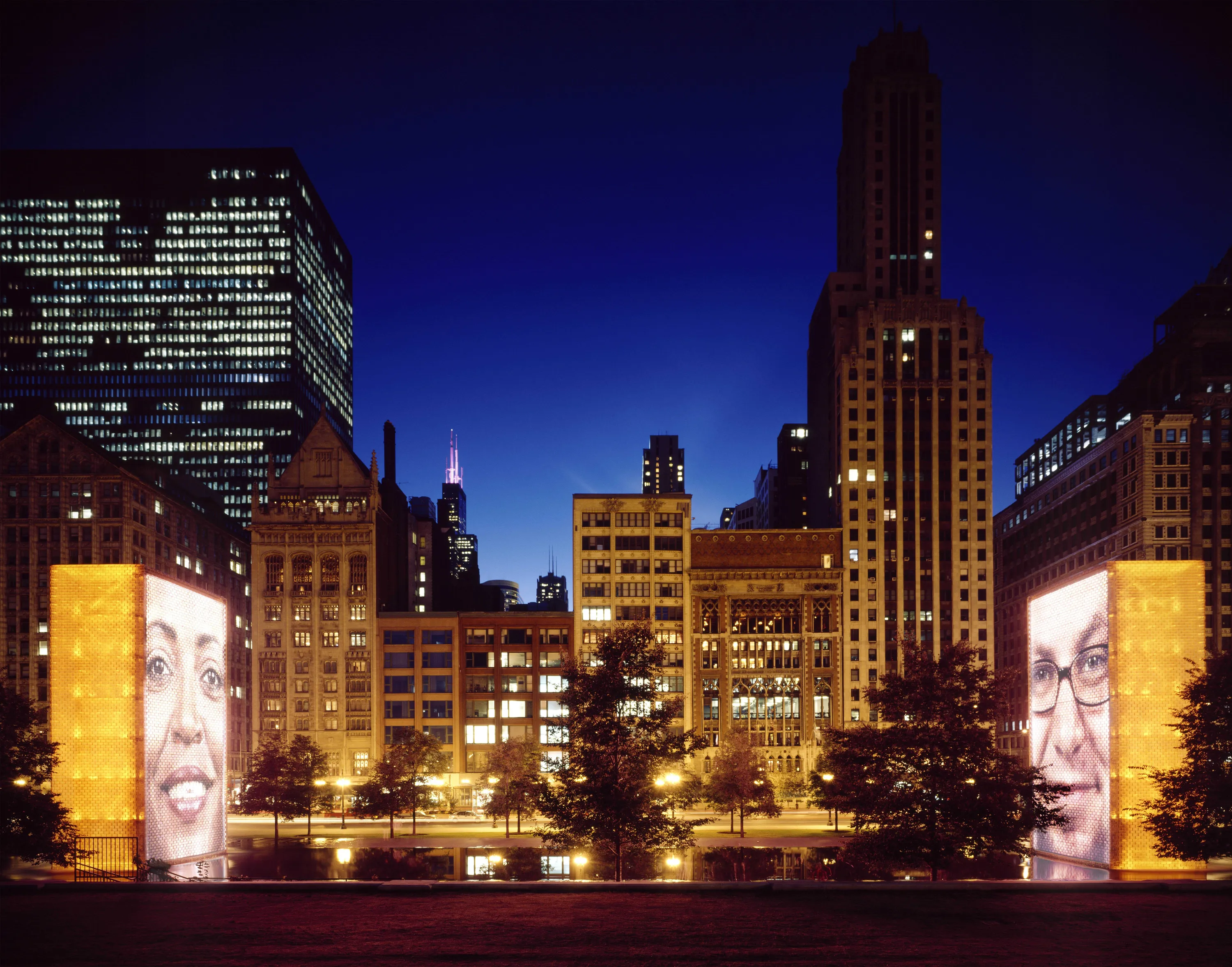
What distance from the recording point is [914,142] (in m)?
164

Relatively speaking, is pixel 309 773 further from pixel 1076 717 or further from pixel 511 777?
pixel 1076 717

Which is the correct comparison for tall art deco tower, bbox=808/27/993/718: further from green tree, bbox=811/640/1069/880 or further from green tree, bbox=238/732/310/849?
green tree, bbox=811/640/1069/880

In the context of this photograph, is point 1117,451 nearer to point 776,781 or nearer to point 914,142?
point 914,142

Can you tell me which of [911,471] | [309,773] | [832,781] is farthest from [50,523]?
[911,471]

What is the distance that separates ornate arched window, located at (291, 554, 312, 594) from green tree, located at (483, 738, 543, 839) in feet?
135

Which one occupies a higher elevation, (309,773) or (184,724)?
(184,724)

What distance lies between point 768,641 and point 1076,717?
3517 inches

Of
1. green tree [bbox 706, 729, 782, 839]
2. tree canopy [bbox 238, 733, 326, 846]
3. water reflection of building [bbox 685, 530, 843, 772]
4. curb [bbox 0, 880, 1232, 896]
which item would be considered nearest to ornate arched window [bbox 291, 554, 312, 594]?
tree canopy [bbox 238, 733, 326, 846]

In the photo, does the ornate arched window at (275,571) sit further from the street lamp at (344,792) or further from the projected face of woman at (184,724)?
the projected face of woman at (184,724)

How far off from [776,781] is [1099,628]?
78.9 meters

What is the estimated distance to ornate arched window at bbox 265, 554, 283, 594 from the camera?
429 ft

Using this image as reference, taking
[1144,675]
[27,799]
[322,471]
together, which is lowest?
[27,799]

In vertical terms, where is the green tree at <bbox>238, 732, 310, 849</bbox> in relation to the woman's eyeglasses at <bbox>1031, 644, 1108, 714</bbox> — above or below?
below

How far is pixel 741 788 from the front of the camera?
7919cm
